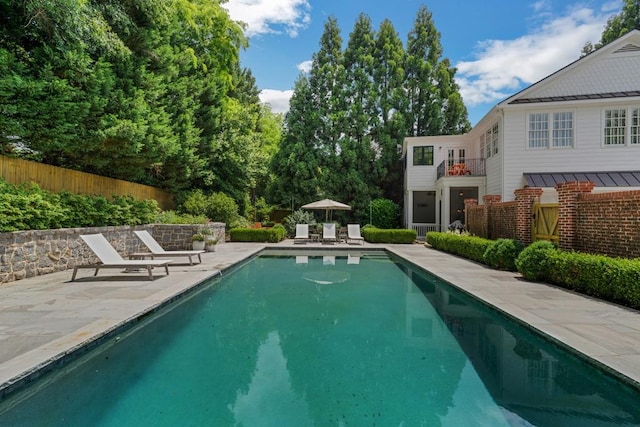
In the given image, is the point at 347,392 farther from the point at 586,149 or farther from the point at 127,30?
the point at 586,149

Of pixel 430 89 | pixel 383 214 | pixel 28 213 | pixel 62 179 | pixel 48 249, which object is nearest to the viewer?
pixel 28 213

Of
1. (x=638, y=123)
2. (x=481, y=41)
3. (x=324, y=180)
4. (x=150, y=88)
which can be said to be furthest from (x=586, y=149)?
(x=150, y=88)

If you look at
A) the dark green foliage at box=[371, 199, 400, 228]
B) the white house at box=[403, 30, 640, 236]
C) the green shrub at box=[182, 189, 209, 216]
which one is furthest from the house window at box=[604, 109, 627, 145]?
the green shrub at box=[182, 189, 209, 216]

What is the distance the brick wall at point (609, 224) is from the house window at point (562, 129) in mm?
8363

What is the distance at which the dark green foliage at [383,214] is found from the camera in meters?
22.4

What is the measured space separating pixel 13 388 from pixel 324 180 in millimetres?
21319

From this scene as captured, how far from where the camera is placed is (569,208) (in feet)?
25.3

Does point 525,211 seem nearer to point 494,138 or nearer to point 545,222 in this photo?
point 545,222

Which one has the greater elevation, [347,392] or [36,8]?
[36,8]

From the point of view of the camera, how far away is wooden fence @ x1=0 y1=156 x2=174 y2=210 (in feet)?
28.3

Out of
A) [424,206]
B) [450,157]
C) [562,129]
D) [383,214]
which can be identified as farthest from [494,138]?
[383,214]

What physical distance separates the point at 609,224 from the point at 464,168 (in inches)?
491

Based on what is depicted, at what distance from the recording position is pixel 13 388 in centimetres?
292

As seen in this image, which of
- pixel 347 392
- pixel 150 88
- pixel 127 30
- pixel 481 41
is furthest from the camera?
pixel 481 41
